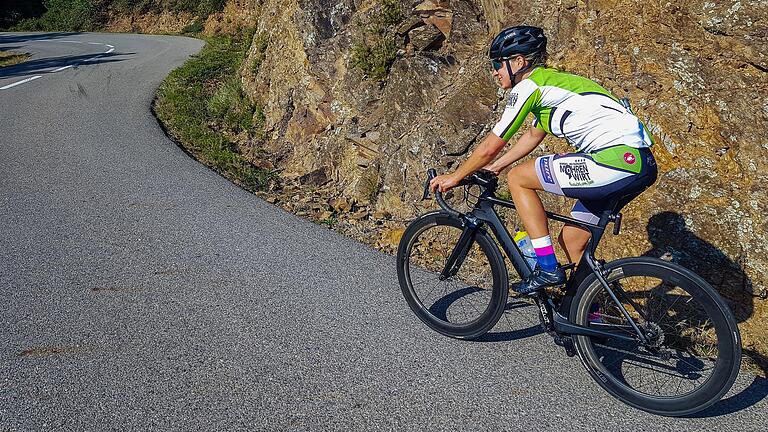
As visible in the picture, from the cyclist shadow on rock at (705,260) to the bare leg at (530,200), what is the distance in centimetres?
164

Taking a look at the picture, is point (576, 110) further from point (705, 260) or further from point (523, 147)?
point (705, 260)

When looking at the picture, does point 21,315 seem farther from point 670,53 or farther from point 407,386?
point 670,53

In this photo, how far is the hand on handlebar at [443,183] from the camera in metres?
4.11

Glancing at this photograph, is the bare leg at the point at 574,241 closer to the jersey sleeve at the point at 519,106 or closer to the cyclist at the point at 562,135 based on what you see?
the cyclist at the point at 562,135

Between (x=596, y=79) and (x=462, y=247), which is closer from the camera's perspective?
(x=462, y=247)

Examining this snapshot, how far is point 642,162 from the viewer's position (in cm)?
365

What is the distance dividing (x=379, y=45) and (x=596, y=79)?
3698 millimetres

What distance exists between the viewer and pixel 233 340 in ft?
13.9

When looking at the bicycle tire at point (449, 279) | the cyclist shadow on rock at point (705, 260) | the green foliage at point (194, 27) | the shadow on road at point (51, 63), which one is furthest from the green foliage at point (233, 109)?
the green foliage at point (194, 27)

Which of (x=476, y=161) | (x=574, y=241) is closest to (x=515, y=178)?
(x=476, y=161)

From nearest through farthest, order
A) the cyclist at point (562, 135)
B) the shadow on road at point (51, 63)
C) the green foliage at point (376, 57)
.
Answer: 1. the cyclist at point (562, 135)
2. the green foliage at point (376, 57)
3. the shadow on road at point (51, 63)

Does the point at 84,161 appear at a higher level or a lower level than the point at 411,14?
lower

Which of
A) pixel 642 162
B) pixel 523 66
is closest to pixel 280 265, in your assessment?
pixel 523 66

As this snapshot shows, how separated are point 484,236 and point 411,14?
5.31 metres
